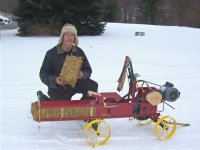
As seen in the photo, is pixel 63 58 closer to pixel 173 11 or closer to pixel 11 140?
pixel 11 140

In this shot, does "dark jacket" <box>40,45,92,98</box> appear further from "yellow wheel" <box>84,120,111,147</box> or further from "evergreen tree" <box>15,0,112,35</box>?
"evergreen tree" <box>15,0,112,35</box>

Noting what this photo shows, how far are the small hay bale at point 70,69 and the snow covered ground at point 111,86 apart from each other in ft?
2.34

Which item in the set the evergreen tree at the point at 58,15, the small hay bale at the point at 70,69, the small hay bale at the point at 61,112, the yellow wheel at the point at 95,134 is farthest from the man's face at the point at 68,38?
the evergreen tree at the point at 58,15

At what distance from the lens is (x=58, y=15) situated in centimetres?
1733

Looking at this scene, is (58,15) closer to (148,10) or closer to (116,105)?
(116,105)

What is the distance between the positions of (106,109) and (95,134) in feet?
1.05

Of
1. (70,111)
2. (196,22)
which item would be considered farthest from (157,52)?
(196,22)

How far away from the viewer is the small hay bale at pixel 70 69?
163 inches

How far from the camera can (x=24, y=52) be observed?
11695 mm

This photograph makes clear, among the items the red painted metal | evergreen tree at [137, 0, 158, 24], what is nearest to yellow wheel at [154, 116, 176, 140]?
the red painted metal

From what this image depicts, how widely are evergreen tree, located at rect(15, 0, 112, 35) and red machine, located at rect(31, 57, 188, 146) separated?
1297cm

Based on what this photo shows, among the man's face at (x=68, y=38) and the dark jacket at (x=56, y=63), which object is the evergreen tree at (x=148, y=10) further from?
the man's face at (x=68, y=38)

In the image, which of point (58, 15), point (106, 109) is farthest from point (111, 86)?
point (58, 15)

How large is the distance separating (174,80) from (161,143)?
11.4 ft
